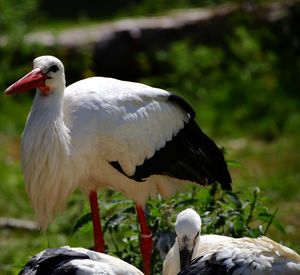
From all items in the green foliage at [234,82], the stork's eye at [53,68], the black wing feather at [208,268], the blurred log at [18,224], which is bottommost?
the blurred log at [18,224]

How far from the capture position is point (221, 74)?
10.6 meters

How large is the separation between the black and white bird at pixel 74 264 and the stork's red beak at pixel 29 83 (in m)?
0.93

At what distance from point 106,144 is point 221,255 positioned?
115cm

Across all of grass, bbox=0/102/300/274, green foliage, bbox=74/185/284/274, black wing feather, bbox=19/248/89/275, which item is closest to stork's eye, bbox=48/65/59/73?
green foliage, bbox=74/185/284/274

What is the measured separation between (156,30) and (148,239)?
16.7 ft

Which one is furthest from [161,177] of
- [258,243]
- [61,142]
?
[258,243]

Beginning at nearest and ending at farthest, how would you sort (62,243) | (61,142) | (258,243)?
1. (258,243)
2. (61,142)
3. (62,243)

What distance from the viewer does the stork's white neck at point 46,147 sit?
579cm

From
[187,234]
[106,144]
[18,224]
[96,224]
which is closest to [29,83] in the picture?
[106,144]

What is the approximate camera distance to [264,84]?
33.7 feet

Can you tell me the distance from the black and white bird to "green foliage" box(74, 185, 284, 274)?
0.90 metres

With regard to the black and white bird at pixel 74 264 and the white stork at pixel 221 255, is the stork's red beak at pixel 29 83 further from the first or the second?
the white stork at pixel 221 255

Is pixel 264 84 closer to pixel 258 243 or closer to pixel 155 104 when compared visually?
pixel 155 104

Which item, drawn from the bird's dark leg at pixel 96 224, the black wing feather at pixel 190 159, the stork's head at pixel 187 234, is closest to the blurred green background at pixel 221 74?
the black wing feather at pixel 190 159
